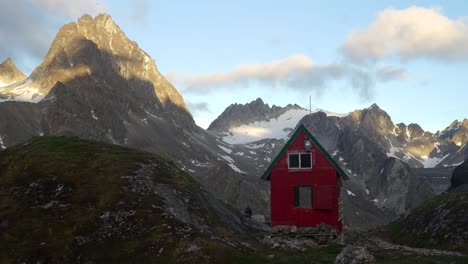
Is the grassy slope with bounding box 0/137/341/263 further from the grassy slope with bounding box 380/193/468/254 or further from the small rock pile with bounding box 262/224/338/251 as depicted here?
the grassy slope with bounding box 380/193/468/254

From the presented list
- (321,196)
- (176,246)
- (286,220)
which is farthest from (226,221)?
(176,246)

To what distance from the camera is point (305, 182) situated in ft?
148

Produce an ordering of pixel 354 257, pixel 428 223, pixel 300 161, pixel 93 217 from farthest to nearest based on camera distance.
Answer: pixel 428 223, pixel 300 161, pixel 93 217, pixel 354 257

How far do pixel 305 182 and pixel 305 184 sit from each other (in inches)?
8.6

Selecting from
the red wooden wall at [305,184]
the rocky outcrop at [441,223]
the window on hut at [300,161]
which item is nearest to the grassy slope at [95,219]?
the red wooden wall at [305,184]

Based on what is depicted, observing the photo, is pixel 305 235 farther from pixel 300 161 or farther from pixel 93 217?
pixel 93 217

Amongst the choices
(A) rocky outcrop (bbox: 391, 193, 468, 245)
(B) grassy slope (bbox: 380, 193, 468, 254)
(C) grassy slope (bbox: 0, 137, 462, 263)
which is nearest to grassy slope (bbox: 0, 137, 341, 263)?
(C) grassy slope (bbox: 0, 137, 462, 263)

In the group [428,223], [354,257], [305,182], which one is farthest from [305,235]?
[428,223]

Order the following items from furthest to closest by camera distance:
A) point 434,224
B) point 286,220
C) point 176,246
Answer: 1. point 434,224
2. point 286,220
3. point 176,246

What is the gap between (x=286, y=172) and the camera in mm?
46000

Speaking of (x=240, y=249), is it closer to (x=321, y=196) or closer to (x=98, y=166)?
(x=321, y=196)

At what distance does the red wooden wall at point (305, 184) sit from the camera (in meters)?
44.4

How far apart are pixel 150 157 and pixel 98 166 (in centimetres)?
648

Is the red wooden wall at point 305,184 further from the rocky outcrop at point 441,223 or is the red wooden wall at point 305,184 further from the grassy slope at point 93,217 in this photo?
the rocky outcrop at point 441,223
